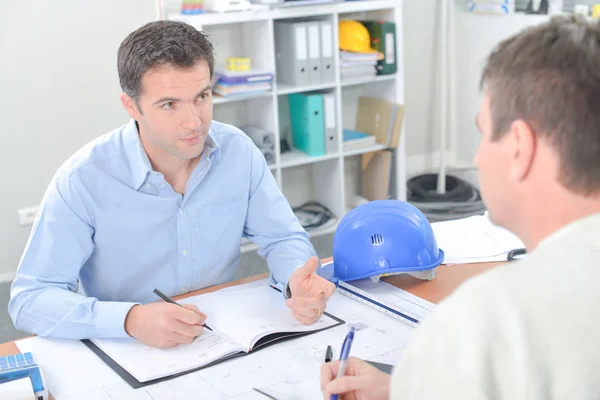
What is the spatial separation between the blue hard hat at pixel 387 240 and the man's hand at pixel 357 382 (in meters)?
0.52

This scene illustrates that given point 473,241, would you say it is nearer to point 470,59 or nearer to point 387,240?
point 387,240

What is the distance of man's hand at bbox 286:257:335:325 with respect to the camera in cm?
154

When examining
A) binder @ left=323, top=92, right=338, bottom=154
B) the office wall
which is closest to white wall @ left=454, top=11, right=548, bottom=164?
binder @ left=323, top=92, right=338, bottom=154

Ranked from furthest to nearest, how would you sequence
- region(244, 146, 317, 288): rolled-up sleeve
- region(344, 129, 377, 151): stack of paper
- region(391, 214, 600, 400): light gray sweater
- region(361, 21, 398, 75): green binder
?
region(344, 129, 377, 151): stack of paper, region(361, 21, 398, 75): green binder, region(244, 146, 317, 288): rolled-up sleeve, region(391, 214, 600, 400): light gray sweater

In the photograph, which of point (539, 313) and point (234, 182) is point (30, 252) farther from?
point (539, 313)

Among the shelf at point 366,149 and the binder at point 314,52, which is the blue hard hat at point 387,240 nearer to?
the binder at point 314,52

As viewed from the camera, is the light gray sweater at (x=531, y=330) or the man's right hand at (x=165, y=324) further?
the man's right hand at (x=165, y=324)

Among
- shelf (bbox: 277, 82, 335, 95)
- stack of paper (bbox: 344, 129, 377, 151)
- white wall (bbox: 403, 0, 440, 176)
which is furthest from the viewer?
white wall (bbox: 403, 0, 440, 176)

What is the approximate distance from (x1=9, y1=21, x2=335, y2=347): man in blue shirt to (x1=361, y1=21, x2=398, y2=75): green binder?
2281 mm

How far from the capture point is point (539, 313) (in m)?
0.75

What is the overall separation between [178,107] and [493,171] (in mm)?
1007

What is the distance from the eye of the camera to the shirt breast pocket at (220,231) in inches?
74.4

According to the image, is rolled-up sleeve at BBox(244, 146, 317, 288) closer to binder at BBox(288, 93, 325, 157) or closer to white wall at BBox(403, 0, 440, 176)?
binder at BBox(288, 93, 325, 157)

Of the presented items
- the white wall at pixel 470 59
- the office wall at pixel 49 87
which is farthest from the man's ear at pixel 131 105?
the white wall at pixel 470 59
